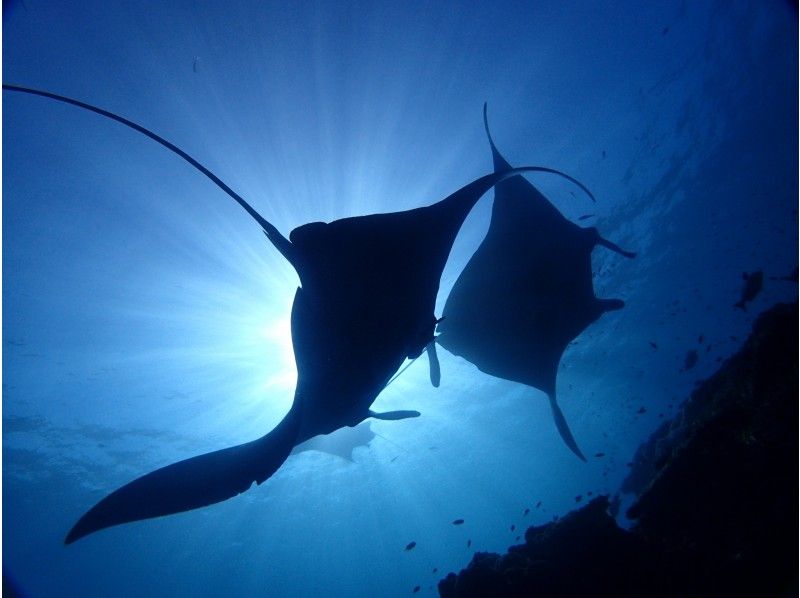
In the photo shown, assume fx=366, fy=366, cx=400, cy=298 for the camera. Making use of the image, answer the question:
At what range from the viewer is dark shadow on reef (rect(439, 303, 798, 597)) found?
181 inches

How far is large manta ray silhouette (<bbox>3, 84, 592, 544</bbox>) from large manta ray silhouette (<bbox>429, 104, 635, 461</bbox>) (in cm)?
194

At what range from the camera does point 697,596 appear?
4566 millimetres

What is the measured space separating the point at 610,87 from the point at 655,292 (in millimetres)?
13977

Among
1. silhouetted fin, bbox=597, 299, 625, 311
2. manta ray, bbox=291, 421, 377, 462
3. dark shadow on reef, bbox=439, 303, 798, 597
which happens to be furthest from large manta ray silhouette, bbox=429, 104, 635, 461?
manta ray, bbox=291, 421, 377, 462

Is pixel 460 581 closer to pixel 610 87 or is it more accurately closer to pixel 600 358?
pixel 610 87

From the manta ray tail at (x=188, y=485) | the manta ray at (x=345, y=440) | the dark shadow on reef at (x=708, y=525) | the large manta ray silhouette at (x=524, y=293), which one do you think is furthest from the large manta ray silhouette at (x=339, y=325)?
the manta ray at (x=345, y=440)

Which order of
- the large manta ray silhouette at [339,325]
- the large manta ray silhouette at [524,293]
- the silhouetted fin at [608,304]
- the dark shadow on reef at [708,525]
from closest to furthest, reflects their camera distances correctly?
the large manta ray silhouette at [339,325]
the dark shadow on reef at [708,525]
the large manta ray silhouette at [524,293]
the silhouetted fin at [608,304]

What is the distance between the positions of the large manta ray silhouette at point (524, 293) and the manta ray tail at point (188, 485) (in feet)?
11.9

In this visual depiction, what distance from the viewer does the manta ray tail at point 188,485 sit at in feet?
7.52

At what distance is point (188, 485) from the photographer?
245cm

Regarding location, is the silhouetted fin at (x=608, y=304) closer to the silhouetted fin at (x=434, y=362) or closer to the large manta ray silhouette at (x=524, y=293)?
the large manta ray silhouette at (x=524, y=293)

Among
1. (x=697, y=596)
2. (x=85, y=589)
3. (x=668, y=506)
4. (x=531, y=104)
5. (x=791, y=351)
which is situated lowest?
(x=697, y=596)

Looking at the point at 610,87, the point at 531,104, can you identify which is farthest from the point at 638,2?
the point at 531,104

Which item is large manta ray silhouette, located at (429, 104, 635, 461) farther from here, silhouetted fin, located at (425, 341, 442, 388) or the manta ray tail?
the manta ray tail
